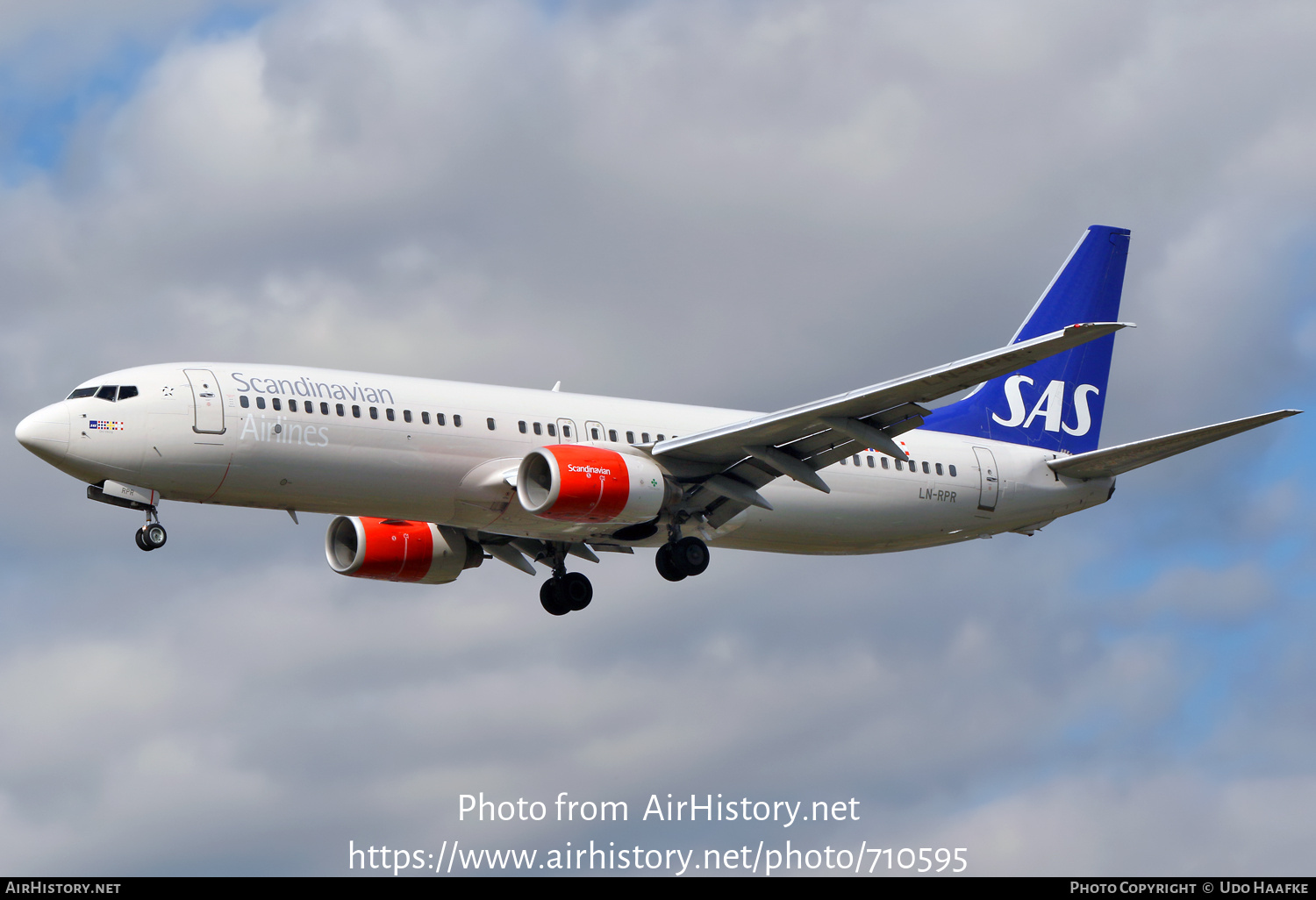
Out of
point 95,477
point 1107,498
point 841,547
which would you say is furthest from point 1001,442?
point 95,477

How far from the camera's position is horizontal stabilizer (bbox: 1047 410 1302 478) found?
37969mm

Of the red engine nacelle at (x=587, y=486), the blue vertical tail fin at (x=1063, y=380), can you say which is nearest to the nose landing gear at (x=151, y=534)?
the red engine nacelle at (x=587, y=486)

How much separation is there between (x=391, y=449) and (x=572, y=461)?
4.06 m

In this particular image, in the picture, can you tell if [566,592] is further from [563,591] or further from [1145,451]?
[1145,451]

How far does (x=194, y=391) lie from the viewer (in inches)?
1453

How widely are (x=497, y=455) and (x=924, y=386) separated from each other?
32.8ft

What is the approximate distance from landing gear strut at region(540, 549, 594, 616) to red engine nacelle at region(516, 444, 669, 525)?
6.73 meters

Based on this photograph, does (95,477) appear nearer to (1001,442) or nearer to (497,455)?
(497,455)

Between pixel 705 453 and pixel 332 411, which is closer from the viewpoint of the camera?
pixel 332 411

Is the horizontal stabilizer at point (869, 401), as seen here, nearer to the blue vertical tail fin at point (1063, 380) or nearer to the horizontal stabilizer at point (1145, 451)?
the horizontal stabilizer at point (1145, 451)

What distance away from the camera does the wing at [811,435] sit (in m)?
36.0

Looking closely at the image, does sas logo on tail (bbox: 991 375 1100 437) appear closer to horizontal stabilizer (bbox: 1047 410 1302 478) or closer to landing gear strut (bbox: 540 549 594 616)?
horizontal stabilizer (bbox: 1047 410 1302 478)

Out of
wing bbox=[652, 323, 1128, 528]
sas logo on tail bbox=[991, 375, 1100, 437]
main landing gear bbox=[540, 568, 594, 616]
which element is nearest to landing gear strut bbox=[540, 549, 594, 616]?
main landing gear bbox=[540, 568, 594, 616]

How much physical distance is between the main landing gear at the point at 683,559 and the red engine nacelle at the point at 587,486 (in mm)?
2513
